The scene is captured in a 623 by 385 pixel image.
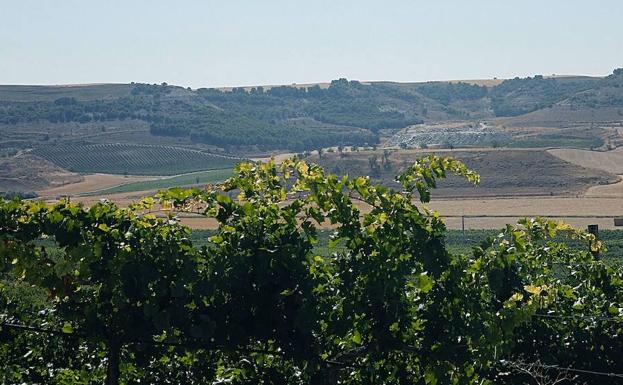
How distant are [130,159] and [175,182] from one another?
21159mm

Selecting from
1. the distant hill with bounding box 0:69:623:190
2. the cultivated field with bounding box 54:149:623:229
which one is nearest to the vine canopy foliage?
the cultivated field with bounding box 54:149:623:229

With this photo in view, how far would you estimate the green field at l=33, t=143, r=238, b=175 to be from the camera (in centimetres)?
10862

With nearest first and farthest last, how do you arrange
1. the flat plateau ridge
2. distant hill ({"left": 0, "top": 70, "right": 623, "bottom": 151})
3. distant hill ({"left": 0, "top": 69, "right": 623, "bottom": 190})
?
the flat plateau ridge → distant hill ({"left": 0, "top": 69, "right": 623, "bottom": 190}) → distant hill ({"left": 0, "top": 70, "right": 623, "bottom": 151})

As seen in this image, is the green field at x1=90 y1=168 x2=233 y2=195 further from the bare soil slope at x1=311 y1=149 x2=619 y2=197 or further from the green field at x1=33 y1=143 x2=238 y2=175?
the bare soil slope at x1=311 y1=149 x2=619 y2=197

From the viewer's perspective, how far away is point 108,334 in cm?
→ 725

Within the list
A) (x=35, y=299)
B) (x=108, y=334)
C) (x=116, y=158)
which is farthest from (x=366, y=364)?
(x=116, y=158)

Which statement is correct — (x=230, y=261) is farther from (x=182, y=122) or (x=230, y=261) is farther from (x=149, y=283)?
(x=182, y=122)

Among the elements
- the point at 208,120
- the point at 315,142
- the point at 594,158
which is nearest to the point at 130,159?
the point at 208,120

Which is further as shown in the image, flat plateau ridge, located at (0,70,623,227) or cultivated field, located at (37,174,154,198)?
cultivated field, located at (37,174,154,198)

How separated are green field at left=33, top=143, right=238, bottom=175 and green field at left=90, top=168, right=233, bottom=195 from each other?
774 centimetres

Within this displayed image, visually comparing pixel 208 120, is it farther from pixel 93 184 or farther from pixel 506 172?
pixel 506 172

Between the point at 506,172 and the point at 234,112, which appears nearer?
the point at 506,172

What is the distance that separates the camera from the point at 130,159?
113m

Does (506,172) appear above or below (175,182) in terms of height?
above
